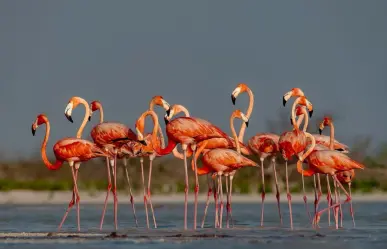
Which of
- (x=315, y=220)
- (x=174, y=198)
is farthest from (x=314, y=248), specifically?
(x=174, y=198)

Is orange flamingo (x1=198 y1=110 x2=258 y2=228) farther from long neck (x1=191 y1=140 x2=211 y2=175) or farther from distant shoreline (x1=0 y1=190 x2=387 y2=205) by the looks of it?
distant shoreline (x1=0 y1=190 x2=387 y2=205)

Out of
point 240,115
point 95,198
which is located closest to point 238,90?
point 240,115

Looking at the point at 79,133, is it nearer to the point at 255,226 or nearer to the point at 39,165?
the point at 255,226

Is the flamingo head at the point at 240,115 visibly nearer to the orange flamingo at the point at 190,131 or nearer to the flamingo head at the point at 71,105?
the orange flamingo at the point at 190,131

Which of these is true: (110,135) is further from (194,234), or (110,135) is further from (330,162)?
(330,162)

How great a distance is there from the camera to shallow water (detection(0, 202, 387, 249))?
17.5 m

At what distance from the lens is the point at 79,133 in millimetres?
21562

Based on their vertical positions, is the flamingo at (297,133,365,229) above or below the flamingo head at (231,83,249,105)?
below

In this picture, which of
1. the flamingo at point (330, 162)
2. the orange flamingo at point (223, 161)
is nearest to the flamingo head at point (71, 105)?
the orange flamingo at point (223, 161)

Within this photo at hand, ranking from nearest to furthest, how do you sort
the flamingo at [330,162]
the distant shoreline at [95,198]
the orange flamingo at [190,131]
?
1. the orange flamingo at [190,131]
2. the flamingo at [330,162]
3. the distant shoreline at [95,198]

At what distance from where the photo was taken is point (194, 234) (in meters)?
18.7

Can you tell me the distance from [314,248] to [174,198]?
17593mm

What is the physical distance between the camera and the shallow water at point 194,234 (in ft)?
57.3

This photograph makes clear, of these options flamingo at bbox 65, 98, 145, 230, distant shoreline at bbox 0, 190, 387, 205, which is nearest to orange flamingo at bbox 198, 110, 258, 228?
flamingo at bbox 65, 98, 145, 230
